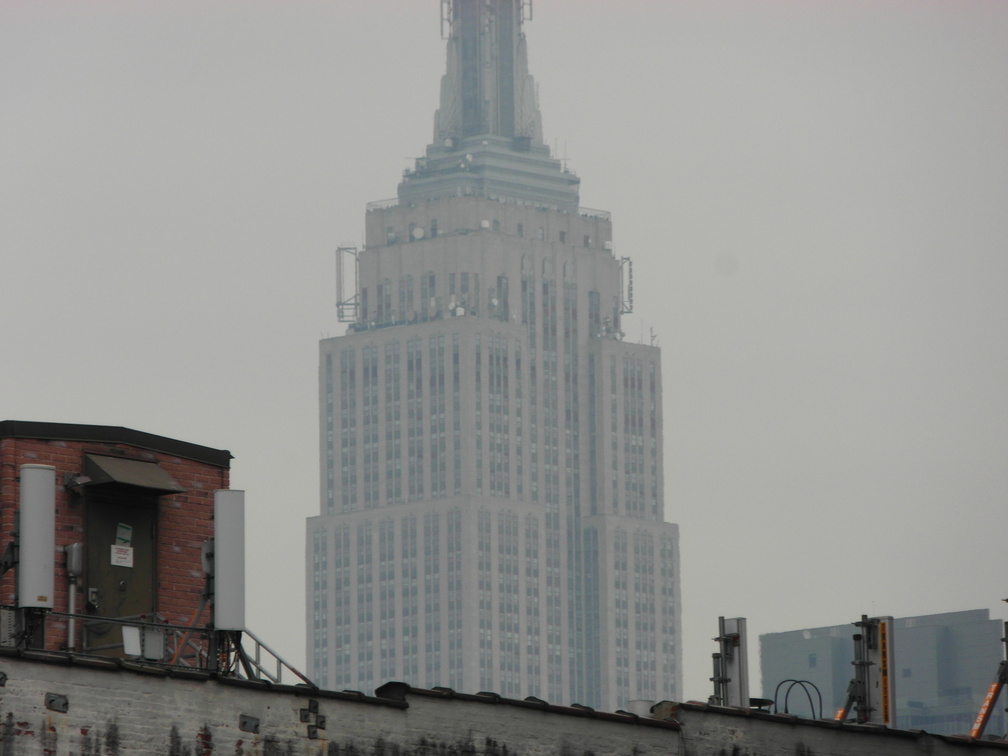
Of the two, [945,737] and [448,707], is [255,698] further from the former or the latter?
[945,737]

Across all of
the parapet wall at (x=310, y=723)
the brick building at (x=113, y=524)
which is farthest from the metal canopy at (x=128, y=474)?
the parapet wall at (x=310, y=723)

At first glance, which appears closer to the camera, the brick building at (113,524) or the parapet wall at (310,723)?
the parapet wall at (310,723)

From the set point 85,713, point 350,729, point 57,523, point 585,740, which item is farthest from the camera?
point 57,523

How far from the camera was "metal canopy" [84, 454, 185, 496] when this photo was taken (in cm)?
4541

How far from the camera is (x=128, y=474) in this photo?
4575cm

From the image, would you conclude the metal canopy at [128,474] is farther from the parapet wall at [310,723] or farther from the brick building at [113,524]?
the parapet wall at [310,723]

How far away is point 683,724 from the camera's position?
1606 inches

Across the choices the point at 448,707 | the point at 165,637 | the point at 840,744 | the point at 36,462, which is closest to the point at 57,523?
the point at 36,462


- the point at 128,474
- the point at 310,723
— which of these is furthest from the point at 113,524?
the point at 310,723

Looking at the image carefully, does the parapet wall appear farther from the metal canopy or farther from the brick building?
the metal canopy

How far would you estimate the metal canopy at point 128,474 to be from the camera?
1788 inches

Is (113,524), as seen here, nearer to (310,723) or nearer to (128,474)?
(128,474)

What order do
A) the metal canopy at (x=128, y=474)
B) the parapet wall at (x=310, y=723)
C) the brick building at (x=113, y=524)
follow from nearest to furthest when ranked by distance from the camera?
the parapet wall at (x=310, y=723)
the brick building at (x=113, y=524)
the metal canopy at (x=128, y=474)

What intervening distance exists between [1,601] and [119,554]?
2796 mm
